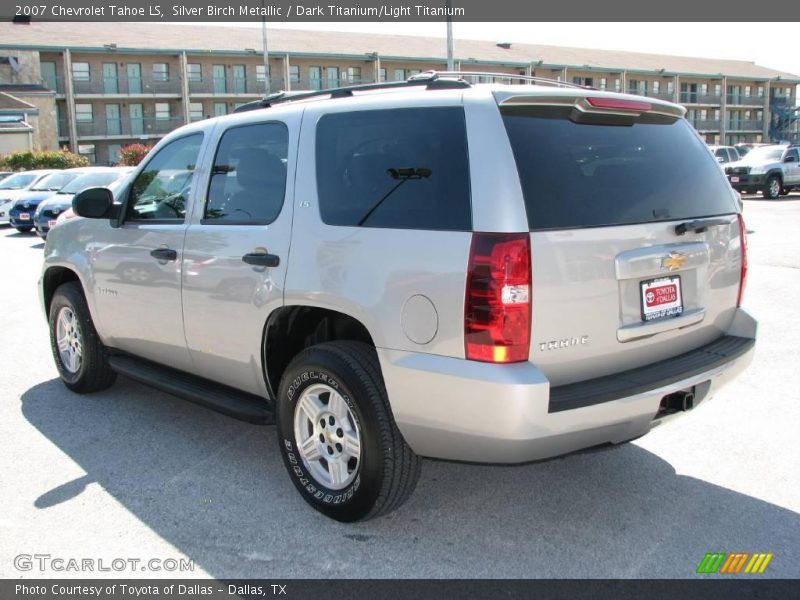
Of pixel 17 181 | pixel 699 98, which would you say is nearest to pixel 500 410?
pixel 17 181

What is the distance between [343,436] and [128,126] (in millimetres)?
50462

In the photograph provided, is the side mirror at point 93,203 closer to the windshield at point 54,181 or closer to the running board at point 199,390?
the running board at point 199,390

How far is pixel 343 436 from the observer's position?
3.61 meters

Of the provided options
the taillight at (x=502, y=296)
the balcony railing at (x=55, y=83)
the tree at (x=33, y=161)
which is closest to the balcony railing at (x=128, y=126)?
the balcony railing at (x=55, y=83)

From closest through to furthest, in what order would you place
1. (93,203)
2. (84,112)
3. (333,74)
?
(93,203)
(84,112)
(333,74)

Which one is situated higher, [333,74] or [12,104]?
[333,74]

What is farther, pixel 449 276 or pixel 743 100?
pixel 743 100

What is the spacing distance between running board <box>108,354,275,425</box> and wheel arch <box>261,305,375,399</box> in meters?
0.14

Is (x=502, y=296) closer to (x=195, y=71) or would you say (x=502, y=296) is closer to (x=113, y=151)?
(x=113, y=151)

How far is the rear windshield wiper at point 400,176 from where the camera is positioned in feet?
10.9

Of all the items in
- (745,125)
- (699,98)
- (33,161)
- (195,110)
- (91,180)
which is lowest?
(91,180)

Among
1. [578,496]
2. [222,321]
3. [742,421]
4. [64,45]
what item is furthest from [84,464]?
[64,45]

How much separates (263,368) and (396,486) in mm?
1052

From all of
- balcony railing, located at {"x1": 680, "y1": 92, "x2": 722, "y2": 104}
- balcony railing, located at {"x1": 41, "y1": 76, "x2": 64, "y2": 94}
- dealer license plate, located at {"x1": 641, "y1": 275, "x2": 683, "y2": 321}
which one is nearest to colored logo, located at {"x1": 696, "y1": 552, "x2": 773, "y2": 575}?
dealer license plate, located at {"x1": 641, "y1": 275, "x2": 683, "y2": 321}
